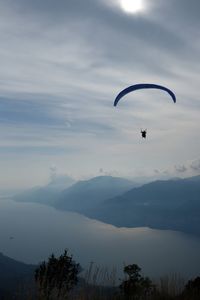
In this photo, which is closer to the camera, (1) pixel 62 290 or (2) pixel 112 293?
(1) pixel 62 290

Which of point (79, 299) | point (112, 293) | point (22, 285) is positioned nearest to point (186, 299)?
point (112, 293)

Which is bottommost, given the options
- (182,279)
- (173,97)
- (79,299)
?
(79,299)

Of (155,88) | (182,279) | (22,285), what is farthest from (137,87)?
(22,285)

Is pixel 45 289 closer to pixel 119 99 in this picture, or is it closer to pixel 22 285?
pixel 22 285

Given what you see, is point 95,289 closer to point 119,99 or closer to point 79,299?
point 79,299

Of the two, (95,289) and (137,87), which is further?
(137,87)

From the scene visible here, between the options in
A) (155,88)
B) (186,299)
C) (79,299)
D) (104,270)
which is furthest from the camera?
(155,88)

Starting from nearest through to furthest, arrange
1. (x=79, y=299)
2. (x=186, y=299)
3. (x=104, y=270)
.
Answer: (x=79, y=299), (x=186, y=299), (x=104, y=270)

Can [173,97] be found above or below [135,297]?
above

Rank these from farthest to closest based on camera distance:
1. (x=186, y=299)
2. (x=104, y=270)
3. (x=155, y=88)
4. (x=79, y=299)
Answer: (x=155, y=88) → (x=104, y=270) → (x=186, y=299) → (x=79, y=299)
